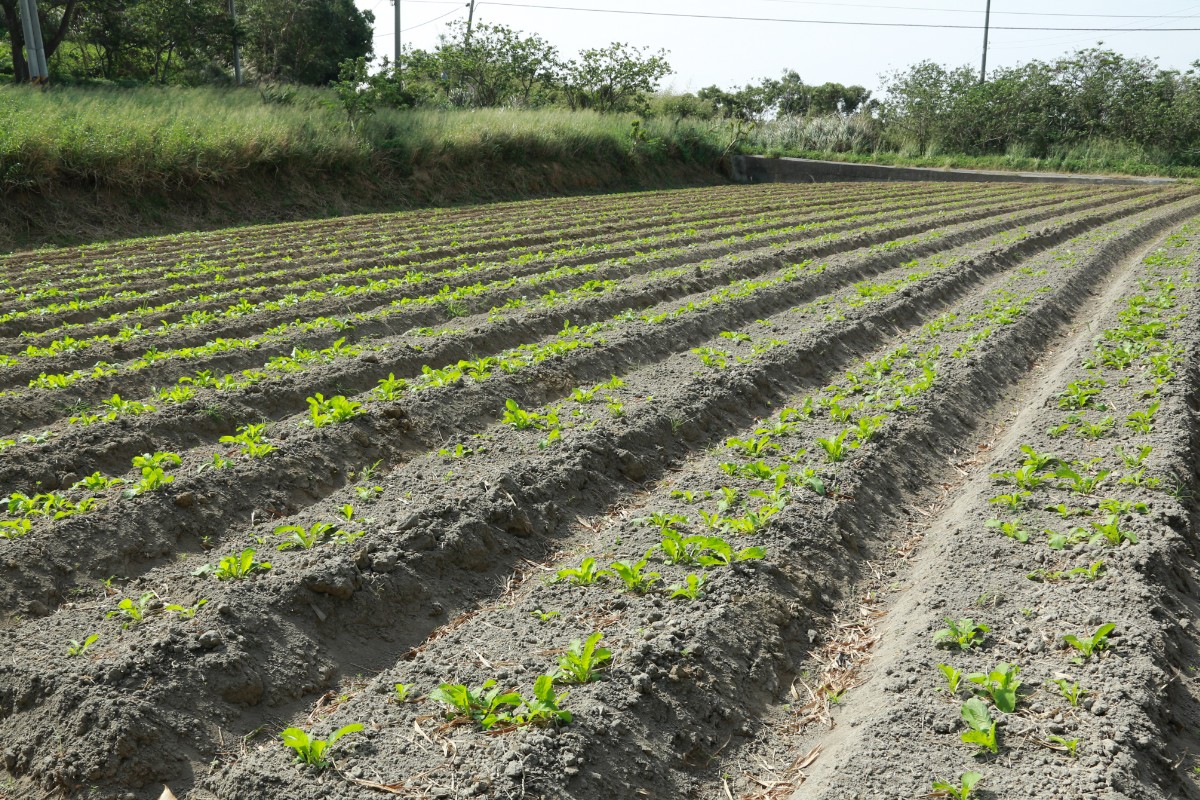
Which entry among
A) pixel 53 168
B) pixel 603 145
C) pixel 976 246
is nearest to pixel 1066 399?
pixel 976 246

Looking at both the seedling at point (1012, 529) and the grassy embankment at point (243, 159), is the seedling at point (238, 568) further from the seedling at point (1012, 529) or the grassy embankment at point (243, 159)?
the grassy embankment at point (243, 159)

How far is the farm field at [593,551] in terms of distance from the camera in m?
3.08

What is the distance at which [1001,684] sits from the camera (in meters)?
3.19

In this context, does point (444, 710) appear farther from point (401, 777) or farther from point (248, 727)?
point (248, 727)

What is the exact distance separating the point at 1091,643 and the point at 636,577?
1779 mm

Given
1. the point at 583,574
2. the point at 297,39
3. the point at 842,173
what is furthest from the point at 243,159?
the point at 297,39

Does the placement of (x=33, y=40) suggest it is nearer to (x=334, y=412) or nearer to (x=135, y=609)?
(x=334, y=412)

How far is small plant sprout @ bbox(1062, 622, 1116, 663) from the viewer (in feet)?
11.1

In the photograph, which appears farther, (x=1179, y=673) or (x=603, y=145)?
(x=603, y=145)

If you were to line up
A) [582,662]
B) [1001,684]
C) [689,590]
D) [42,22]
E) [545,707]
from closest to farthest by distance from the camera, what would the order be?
[545,707]
[1001,684]
[582,662]
[689,590]
[42,22]

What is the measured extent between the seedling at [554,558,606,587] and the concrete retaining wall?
3063 cm

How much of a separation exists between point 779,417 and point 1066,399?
2.08 meters

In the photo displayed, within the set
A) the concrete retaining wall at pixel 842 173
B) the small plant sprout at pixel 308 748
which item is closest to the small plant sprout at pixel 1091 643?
the small plant sprout at pixel 308 748

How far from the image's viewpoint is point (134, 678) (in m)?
3.32
